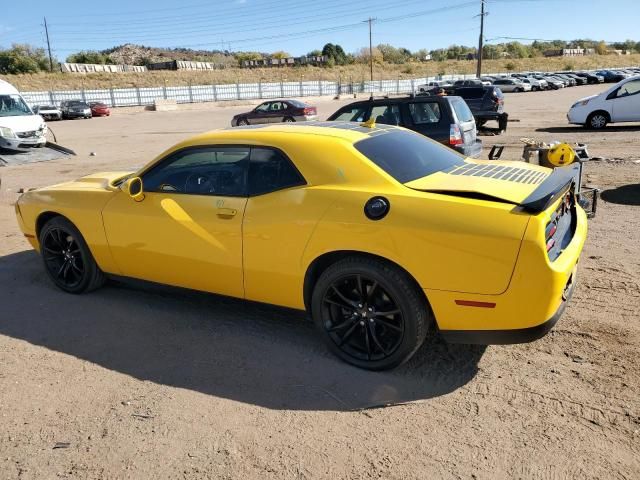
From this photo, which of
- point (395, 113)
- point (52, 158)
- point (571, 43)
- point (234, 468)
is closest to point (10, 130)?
point (52, 158)

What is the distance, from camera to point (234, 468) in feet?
→ 8.68

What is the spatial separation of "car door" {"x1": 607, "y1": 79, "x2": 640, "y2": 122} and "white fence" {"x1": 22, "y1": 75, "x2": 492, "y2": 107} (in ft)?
132

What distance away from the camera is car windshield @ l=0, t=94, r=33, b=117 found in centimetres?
1573

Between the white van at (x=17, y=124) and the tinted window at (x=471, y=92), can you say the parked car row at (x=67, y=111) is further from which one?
the tinted window at (x=471, y=92)

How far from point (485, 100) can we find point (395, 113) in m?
10.2

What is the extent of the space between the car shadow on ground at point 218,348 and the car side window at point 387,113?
22.6ft

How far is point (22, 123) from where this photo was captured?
1549cm

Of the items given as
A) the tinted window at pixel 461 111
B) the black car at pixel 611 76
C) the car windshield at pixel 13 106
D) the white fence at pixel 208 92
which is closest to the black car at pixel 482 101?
the tinted window at pixel 461 111

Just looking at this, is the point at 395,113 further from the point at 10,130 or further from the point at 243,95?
the point at 243,95

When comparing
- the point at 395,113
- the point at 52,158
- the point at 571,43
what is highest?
the point at 571,43

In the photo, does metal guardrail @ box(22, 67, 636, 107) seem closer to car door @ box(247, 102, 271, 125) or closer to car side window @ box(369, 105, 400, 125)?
car door @ box(247, 102, 271, 125)

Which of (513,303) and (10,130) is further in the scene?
(10,130)

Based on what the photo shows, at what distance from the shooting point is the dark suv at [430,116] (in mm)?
9875

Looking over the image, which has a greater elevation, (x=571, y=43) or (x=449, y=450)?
(x=571, y=43)
